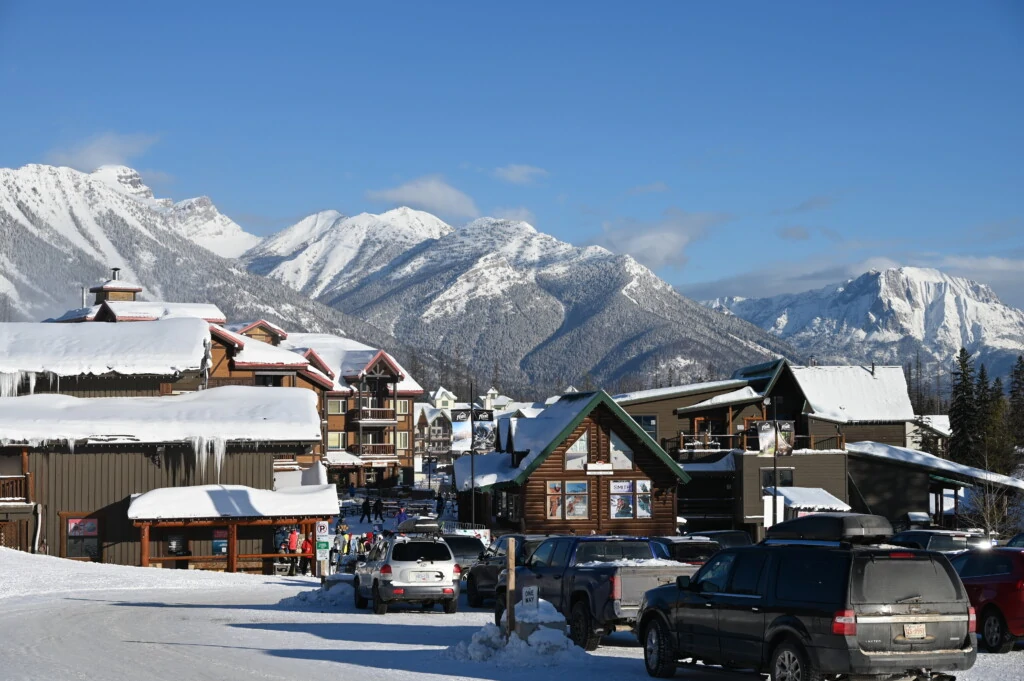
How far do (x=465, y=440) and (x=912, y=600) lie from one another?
12203 centimetres

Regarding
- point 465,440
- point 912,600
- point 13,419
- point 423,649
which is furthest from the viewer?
point 465,440

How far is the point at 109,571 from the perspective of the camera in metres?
40.1

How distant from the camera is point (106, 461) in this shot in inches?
1848

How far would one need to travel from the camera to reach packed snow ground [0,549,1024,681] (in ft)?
60.4

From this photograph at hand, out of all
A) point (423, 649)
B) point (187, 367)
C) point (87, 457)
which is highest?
point (187, 367)

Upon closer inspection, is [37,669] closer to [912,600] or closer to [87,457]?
[912,600]

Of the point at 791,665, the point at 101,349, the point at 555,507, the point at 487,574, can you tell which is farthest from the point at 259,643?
the point at 101,349

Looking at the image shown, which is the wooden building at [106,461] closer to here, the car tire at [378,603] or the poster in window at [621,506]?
the poster in window at [621,506]

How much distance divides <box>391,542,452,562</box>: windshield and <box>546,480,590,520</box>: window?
25.0 m

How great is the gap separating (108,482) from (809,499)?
29.8 meters

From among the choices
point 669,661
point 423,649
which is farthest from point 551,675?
point 423,649

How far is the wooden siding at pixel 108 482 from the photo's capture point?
4634cm

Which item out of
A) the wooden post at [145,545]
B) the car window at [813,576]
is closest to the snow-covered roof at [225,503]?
the wooden post at [145,545]

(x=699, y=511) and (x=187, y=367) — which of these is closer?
(x=187, y=367)
